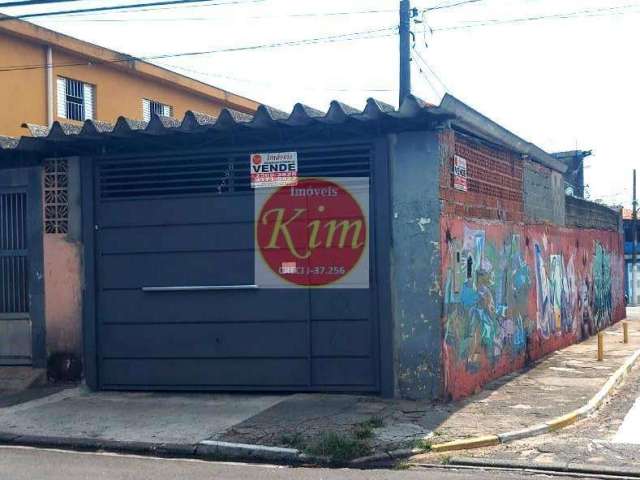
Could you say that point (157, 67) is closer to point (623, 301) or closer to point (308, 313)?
point (308, 313)

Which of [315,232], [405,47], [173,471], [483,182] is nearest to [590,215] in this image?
[405,47]

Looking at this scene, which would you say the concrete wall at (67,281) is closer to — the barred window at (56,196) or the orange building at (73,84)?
the barred window at (56,196)

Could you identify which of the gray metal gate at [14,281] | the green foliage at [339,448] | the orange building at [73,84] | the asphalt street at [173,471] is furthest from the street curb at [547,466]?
the orange building at [73,84]

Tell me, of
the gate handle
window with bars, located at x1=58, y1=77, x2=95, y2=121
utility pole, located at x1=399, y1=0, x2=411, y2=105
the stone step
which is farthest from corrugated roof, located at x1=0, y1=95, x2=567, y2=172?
window with bars, located at x1=58, y1=77, x2=95, y2=121

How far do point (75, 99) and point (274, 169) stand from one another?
10848mm

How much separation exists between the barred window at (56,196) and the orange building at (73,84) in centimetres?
622

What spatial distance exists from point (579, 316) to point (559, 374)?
21.2ft

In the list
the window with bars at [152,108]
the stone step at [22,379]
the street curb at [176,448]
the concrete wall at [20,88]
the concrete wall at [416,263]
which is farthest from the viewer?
the window with bars at [152,108]

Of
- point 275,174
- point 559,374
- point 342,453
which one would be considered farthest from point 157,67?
point 342,453

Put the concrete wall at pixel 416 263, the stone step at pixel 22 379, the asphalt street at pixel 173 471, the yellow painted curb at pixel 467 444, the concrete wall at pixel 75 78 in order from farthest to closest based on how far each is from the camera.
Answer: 1. the concrete wall at pixel 75 78
2. the stone step at pixel 22 379
3. the concrete wall at pixel 416 263
4. the yellow painted curb at pixel 467 444
5. the asphalt street at pixel 173 471

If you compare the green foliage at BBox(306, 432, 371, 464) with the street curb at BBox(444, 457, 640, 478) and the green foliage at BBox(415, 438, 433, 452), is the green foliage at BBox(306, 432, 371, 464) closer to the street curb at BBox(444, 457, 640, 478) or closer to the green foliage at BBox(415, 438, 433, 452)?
the green foliage at BBox(415, 438, 433, 452)

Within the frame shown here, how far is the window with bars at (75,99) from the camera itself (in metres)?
19.1

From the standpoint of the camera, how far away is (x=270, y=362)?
10.6 meters

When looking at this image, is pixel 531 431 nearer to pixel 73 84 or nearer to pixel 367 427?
pixel 367 427
